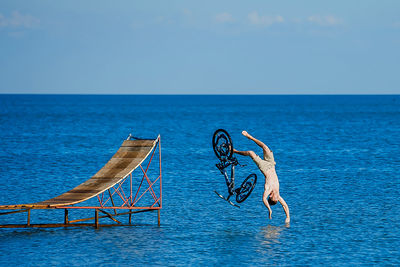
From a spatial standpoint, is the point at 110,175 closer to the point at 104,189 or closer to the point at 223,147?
the point at 104,189

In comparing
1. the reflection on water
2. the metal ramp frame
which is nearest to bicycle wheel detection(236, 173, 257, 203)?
the reflection on water

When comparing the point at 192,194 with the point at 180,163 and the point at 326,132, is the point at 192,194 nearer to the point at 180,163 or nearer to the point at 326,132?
the point at 180,163

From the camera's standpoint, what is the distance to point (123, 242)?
1261 inches

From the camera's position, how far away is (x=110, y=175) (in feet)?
117

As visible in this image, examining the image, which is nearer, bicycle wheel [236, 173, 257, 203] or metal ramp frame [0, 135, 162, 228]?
metal ramp frame [0, 135, 162, 228]

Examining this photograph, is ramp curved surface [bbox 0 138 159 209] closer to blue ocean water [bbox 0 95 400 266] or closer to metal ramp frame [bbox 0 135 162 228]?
metal ramp frame [bbox 0 135 162 228]

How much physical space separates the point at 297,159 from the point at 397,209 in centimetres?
3306

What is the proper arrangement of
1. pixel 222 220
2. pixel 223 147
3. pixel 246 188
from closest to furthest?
pixel 223 147 → pixel 246 188 → pixel 222 220

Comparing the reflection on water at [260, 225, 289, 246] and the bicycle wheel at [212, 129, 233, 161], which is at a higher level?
the bicycle wheel at [212, 129, 233, 161]

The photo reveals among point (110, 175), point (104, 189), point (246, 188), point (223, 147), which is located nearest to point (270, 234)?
point (246, 188)

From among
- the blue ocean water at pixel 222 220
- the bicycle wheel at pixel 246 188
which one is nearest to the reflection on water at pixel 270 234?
the blue ocean water at pixel 222 220

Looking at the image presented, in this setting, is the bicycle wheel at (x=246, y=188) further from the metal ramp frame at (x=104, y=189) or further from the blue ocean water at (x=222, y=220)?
the metal ramp frame at (x=104, y=189)

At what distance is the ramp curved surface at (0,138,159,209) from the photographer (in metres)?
33.0

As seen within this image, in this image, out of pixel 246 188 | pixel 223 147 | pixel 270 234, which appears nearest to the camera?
pixel 223 147
